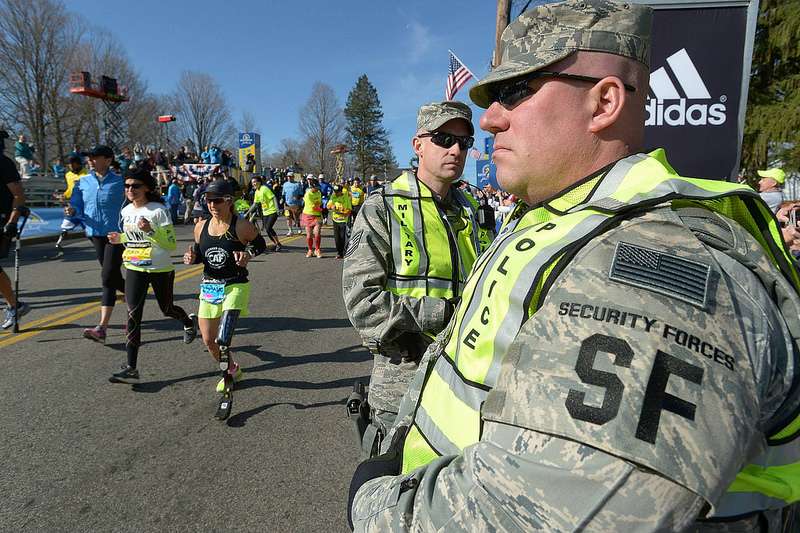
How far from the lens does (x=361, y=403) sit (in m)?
2.33

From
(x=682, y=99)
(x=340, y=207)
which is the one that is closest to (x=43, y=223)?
(x=340, y=207)

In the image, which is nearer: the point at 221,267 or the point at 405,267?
the point at 405,267

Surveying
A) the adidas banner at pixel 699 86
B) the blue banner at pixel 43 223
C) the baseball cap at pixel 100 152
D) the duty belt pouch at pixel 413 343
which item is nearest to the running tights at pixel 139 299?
the baseball cap at pixel 100 152

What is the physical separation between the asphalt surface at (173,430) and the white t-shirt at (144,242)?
1.05 meters

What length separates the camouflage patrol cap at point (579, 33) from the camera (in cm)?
101

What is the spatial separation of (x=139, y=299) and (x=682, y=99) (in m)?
5.05

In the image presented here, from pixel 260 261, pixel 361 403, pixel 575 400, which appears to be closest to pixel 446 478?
pixel 575 400

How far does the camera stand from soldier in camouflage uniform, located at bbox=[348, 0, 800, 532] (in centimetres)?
62

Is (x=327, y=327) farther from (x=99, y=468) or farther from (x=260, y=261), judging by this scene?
(x=260, y=261)

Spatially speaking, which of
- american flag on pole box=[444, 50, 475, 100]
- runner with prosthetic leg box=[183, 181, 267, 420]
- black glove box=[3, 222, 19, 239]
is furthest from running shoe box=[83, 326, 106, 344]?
american flag on pole box=[444, 50, 475, 100]

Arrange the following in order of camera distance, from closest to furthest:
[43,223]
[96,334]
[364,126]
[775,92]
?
[96,334] → [775,92] → [43,223] → [364,126]

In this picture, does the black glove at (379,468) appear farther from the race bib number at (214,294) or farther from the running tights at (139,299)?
the running tights at (139,299)

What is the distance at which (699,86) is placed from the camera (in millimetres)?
3209

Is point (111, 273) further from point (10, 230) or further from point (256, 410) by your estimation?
point (256, 410)
